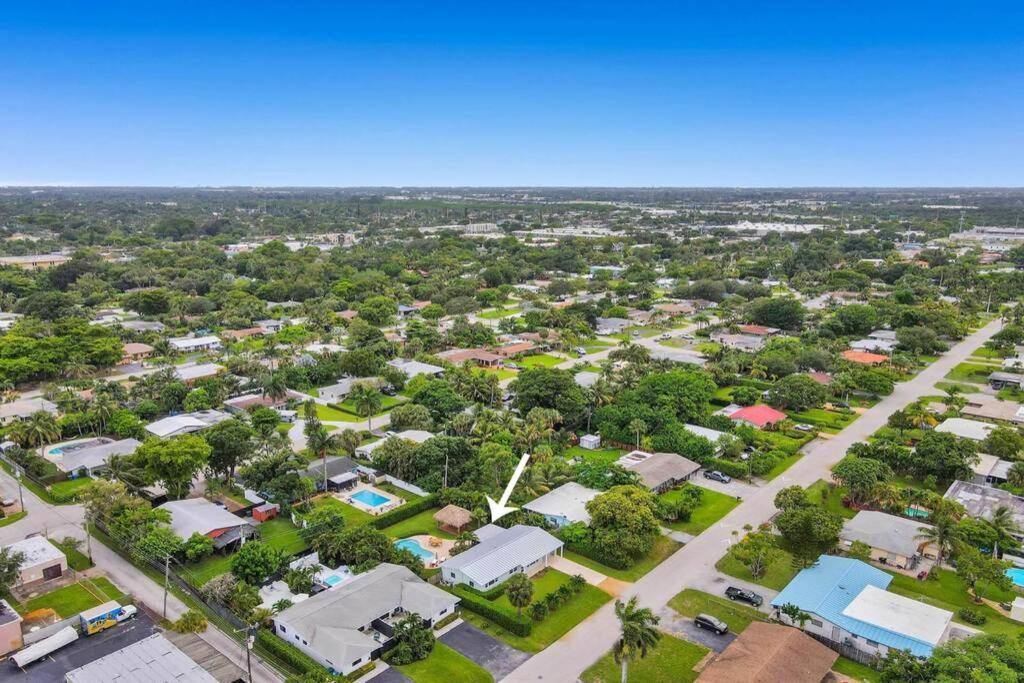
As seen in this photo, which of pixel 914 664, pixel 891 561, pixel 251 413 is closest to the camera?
pixel 914 664

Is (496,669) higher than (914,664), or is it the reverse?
(914,664)

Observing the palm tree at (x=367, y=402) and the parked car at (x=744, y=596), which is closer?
the parked car at (x=744, y=596)

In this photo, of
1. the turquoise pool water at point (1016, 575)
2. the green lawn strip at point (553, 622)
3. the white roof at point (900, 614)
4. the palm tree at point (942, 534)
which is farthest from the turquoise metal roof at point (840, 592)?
the green lawn strip at point (553, 622)

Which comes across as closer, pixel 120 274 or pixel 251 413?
pixel 251 413

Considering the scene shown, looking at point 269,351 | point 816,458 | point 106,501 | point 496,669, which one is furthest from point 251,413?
point 816,458

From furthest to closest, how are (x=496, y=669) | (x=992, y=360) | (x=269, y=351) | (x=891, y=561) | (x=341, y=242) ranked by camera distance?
(x=341, y=242) → (x=992, y=360) → (x=269, y=351) → (x=891, y=561) → (x=496, y=669)

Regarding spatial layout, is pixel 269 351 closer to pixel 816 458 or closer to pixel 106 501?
pixel 106 501

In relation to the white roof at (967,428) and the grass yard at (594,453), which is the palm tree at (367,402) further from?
the white roof at (967,428)
